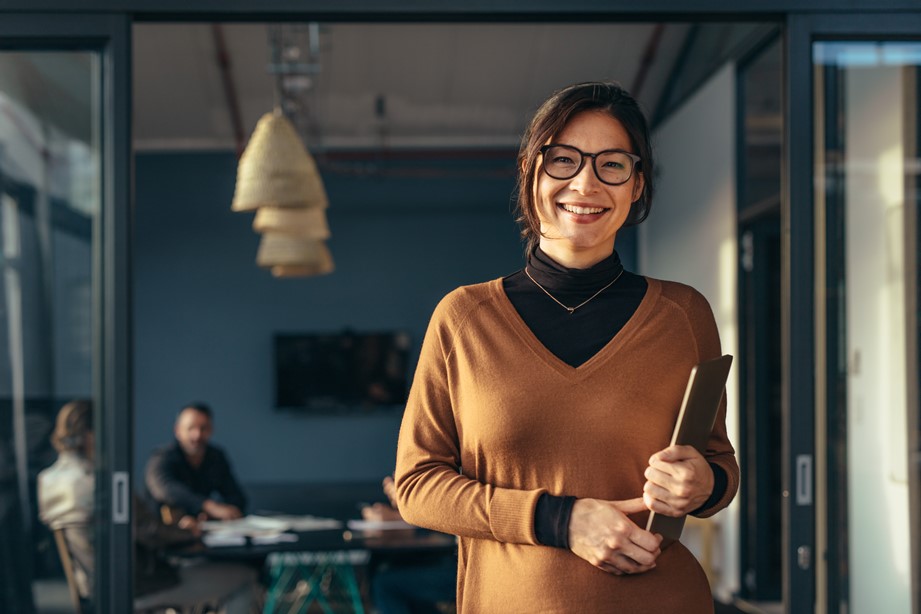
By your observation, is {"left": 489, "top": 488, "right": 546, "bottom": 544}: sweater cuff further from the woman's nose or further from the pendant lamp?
the pendant lamp

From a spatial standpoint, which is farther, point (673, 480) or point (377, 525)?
point (377, 525)

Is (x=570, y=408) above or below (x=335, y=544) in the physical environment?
above

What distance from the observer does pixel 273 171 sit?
4.47m

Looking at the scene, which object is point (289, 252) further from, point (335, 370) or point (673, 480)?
point (673, 480)

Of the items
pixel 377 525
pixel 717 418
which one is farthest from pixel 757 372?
pixel 717 418

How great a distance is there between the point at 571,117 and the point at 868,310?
1.95m

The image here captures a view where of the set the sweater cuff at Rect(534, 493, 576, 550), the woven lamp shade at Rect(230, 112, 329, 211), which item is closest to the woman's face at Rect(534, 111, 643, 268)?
the sweater cuff at Rect(534, 493, 576, 550)

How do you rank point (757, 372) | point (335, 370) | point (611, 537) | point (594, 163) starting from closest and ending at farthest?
point (611, 537)
point (594, 163)
point (757, 372)
point (335, 370)

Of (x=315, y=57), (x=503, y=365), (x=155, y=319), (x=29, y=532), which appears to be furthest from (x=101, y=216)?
(x=155, y=319)

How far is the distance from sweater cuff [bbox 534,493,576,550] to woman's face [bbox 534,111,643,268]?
367 mm

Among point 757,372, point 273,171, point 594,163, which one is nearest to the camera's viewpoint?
point 594,163

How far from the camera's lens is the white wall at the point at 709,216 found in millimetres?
6938

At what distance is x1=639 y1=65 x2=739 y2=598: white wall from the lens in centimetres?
694

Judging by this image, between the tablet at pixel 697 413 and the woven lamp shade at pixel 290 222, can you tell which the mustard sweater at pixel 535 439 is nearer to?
the tablet at pixel 697 413
